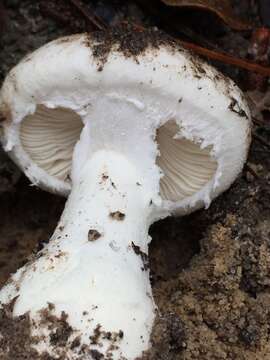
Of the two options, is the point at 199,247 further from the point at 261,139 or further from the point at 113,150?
the point at 113,150

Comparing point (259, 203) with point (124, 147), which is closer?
point (124, 147)

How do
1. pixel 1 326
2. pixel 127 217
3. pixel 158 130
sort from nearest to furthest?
pixel 1 326, pixel 127 217, pixel 158 130

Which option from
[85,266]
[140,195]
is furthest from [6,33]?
[85,266]

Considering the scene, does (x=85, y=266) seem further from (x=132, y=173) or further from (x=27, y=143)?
(x=27, y=143)

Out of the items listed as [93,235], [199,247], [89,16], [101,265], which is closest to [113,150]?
[93,235]

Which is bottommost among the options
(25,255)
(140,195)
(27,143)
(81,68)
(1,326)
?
(25,255)

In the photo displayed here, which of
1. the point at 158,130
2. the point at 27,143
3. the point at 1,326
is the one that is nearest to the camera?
the point at 1,326

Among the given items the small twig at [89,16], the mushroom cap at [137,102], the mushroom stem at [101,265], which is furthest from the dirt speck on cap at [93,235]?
the small twig at [89,16]
